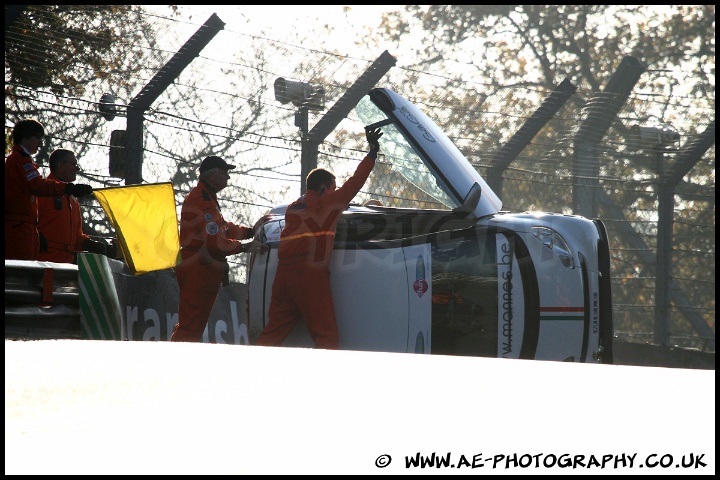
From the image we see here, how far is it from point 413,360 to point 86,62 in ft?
21.2

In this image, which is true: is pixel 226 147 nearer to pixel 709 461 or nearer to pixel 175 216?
pixel 175 216

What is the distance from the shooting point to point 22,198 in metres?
6.00

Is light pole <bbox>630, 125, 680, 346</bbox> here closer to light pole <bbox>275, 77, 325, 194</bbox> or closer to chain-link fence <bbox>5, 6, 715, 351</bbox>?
chain-link fence <bbox>5, 6, 715, 351</bbox>

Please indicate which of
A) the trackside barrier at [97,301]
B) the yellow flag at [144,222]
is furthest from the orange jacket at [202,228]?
the trackside barrier at [97,301]

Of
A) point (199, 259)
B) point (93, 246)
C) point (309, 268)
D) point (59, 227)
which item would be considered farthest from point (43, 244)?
point (309, 268)

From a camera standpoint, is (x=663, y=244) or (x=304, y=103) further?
(x=663, y=244)

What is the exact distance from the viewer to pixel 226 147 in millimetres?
7883

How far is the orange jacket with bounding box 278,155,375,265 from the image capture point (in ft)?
19.1

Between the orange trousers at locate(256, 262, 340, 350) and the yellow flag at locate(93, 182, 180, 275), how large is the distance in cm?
86

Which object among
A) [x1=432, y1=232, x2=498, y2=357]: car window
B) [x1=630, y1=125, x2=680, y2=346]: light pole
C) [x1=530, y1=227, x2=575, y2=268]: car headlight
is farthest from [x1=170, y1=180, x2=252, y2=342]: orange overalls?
[x1=630, y1=125, x2=680, y2=346]: light pole

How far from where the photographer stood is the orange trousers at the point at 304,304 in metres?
5.76

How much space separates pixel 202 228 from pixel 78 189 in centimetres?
102

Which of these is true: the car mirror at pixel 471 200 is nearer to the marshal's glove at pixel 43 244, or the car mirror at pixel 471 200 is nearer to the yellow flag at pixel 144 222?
the yellow flag at pixel 144 222

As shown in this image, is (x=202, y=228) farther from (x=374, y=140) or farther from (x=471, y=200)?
(x=471, y=200)
